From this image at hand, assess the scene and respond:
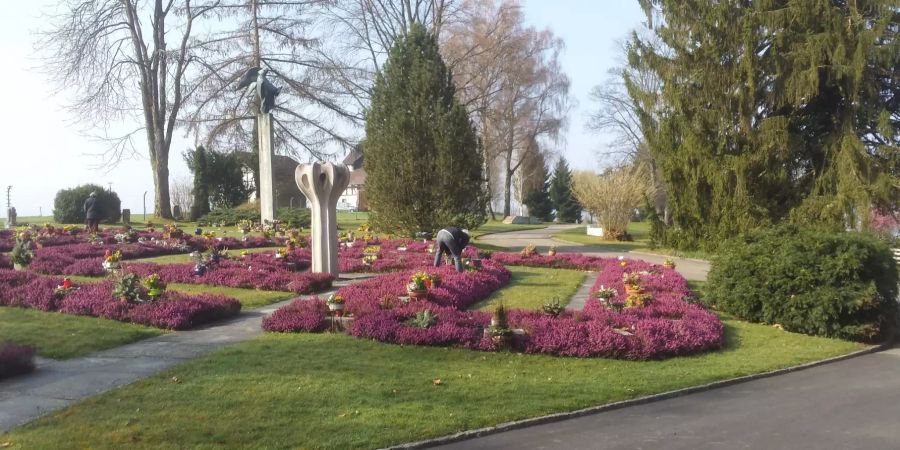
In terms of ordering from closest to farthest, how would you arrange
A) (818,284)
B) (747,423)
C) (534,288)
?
(747,423) < (818,284) < (534,288)

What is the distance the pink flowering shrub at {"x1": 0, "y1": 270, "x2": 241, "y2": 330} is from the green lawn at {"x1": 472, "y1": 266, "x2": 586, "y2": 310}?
465 cm

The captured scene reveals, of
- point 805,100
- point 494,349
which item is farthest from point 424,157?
point 494,349

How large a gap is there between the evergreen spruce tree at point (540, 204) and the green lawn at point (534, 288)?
4495cm

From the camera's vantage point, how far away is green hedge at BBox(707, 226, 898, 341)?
1075 centimetres

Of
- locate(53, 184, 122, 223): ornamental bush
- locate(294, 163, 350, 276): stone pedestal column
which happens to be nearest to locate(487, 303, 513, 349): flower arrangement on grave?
locate(294, 163, 350, 276): stone pedestal column

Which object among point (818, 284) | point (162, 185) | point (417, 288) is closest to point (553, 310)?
point (417, 288)

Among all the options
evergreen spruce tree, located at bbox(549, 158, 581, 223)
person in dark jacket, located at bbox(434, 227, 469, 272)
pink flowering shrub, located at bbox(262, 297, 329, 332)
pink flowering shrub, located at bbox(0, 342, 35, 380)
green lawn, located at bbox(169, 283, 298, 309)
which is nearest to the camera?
pink flowering shrub, located at bbox(0, 342, 35, 380)

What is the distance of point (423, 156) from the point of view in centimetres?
2589

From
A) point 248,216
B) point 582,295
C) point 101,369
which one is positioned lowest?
point 582,295

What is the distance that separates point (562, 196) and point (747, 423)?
59311 millimetres

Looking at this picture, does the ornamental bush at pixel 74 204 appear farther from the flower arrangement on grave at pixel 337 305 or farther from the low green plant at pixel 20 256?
the flower arrangement on grave at pixel 337 305

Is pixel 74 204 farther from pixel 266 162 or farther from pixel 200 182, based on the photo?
pixel 266 162

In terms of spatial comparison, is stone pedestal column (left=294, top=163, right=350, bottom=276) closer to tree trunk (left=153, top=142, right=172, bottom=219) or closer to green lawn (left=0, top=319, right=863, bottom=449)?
green lawn (left=0, top=319, right=863, bottom=449)

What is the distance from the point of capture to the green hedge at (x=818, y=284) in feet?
35.3
